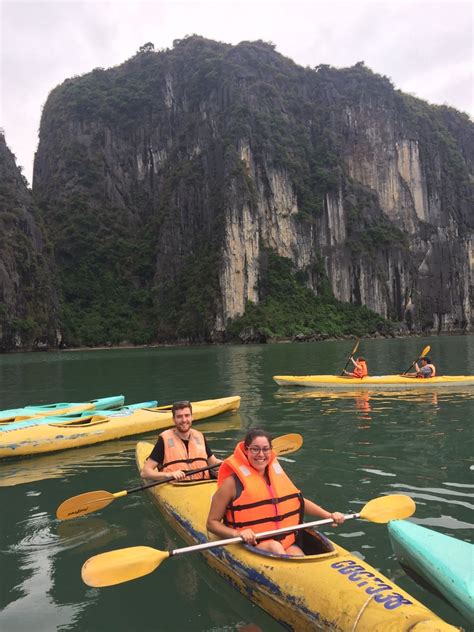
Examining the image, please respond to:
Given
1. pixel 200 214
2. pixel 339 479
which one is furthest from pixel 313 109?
pixel 339 479

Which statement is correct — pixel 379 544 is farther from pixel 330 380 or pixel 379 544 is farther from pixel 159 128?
pixel 159 128

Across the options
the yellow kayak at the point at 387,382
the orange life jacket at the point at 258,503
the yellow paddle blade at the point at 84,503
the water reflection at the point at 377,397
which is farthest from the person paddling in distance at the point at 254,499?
Result: the yellow kayak at the point at 387,382

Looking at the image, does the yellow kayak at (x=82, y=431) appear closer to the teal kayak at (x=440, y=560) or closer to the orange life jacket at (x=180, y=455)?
the orange life jacket at (x=180, y=455)

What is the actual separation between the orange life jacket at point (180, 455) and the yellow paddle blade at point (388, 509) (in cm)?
199

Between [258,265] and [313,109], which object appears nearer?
[258,265]

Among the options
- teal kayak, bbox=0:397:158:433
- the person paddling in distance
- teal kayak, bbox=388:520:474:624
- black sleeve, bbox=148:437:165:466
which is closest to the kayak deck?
teal kayak, bbox=0:397:158:433

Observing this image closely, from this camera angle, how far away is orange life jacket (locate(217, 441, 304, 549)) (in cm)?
419

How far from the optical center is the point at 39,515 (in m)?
6.30

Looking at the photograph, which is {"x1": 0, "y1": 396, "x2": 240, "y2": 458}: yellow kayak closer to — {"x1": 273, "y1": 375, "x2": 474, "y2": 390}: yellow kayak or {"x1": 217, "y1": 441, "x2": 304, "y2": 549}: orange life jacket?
{"x1": 217, "y1": 441, "x2": 304, "y2": 549}: orange life jacket

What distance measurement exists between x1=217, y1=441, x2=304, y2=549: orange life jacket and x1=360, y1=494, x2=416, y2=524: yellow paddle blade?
2.99 ft

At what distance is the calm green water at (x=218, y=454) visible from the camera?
413 cm

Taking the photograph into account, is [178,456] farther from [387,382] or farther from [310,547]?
[387,382]

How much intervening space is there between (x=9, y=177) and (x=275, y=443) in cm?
7126

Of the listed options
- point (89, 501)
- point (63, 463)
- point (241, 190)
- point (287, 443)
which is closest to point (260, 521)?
point (89, 501)
